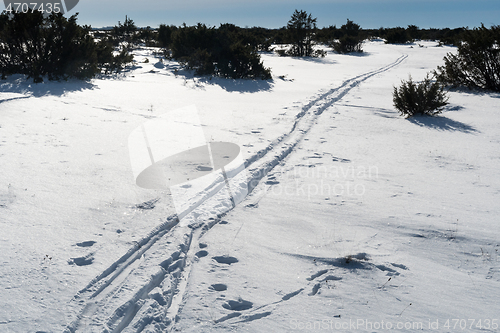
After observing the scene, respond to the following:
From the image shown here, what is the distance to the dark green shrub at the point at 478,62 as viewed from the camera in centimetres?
→ 1134

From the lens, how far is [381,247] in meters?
3.22

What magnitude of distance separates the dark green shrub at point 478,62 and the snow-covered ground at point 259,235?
19.3 ft

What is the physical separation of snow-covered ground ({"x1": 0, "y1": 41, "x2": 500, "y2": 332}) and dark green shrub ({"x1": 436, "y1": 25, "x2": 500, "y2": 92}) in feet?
19.3

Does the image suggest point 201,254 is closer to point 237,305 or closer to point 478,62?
point 237,305

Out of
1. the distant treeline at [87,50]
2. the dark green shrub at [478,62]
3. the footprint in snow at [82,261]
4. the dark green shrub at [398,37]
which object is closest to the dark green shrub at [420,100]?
the dark green shrub at [478,62]

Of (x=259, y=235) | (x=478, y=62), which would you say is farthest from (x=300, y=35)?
(x=259, y=235)

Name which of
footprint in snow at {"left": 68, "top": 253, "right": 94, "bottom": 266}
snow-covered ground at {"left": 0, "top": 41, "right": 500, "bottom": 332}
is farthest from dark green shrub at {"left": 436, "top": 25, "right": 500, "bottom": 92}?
footprint in snow at {"left": 68, "top": 253, "right": 94, "bottom": 266}

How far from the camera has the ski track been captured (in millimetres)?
2270

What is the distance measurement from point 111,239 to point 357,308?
225 cm

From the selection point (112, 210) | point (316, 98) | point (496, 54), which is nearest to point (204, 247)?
point (112, 210)

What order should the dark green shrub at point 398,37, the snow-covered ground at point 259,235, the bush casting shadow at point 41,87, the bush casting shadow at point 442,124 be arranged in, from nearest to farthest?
the snow-covered ground at point 259,235 < the bush casting shadow at point 442,124 < the bush casting shadow at point 41,87 < the dark green shrub at point 398,37

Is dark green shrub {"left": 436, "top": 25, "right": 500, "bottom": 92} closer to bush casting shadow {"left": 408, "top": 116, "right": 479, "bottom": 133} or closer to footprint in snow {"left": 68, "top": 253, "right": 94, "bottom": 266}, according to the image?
bush casting shadow {"left": 408, "top": 116, "right": 479, "bottom": 133}

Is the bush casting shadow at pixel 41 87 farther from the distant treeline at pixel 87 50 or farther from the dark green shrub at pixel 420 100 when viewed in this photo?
the dark green shrub at pixel 420 100

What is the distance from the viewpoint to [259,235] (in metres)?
3.43
